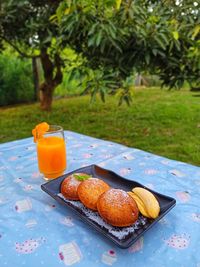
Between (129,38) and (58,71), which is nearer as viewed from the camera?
(129,38)

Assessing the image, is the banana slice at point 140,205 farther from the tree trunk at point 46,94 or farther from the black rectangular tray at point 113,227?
the tree trunk at point 46,94

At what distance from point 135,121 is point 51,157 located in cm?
294

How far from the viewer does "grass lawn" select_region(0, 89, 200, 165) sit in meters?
2.91

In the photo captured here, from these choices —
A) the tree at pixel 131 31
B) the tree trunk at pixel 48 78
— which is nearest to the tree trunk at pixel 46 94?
the tree trunk at pixel 48 78

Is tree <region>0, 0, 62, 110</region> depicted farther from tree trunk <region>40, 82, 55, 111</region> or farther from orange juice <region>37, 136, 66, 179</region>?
orange juice <region>37, 136, 66, 179</region>

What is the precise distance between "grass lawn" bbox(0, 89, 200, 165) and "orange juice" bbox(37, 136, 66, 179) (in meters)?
1.74

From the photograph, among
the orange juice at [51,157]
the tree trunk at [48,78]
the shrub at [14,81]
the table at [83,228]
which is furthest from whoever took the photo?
the shrub at [14,81]

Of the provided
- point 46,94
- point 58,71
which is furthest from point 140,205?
point 46,94

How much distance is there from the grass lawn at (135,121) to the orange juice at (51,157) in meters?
1.74

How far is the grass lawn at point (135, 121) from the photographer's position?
291 centimetres

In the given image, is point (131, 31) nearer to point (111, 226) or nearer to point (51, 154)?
point (51, 154)

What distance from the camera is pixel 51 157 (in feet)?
3.18

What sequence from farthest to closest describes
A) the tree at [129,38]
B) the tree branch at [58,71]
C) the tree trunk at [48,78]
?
the tree trunk at [48,78] → the tree branch at [58,71] → the tree at [129,38]

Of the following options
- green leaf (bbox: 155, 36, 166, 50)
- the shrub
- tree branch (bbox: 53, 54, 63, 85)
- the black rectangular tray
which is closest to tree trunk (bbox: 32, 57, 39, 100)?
the shrub
